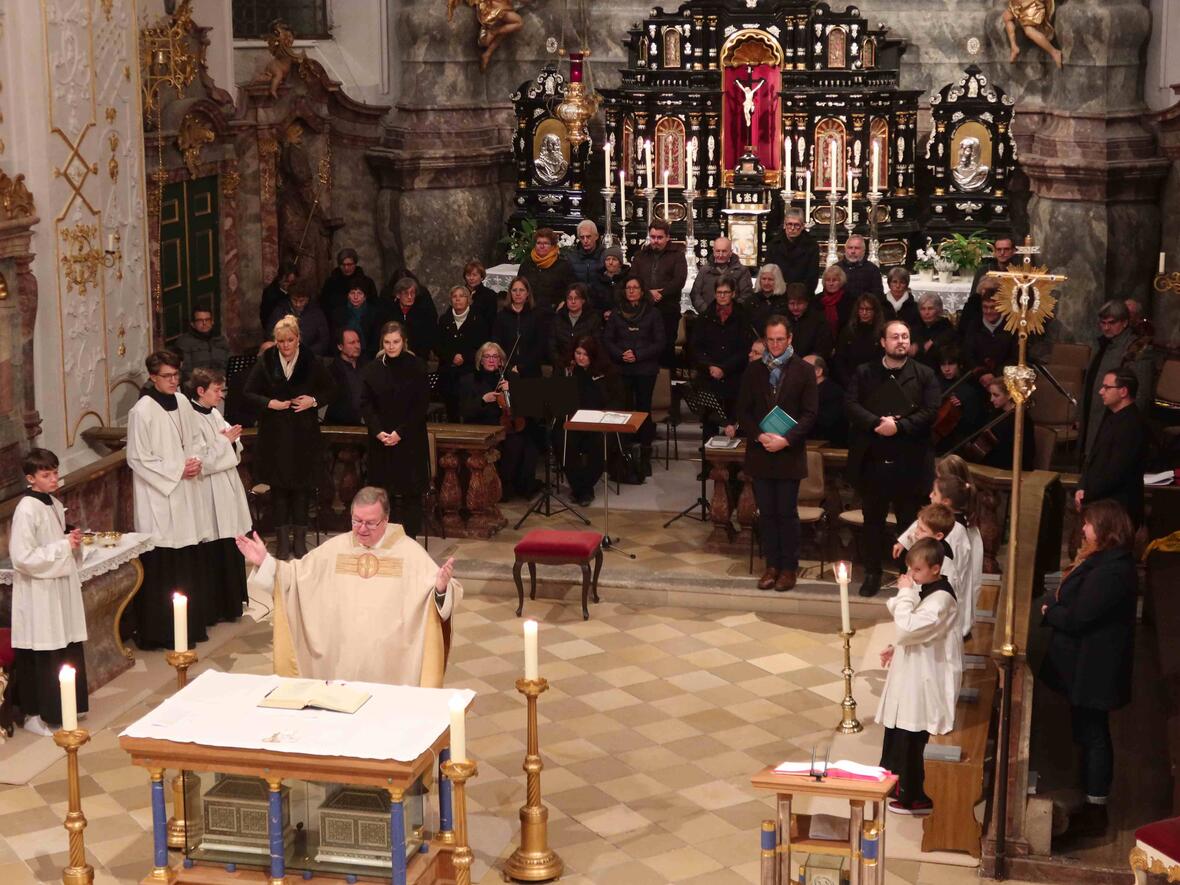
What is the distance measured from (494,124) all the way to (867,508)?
874 cm

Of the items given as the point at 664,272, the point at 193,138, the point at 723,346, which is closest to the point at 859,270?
the point at 664,272

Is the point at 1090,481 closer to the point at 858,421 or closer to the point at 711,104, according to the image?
the point at 858,421

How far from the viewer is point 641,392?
14547mm

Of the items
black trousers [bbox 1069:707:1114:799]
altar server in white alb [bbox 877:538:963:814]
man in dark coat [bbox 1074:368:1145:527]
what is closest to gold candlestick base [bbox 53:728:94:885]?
altar server in white alb [bbox 877:538:963:814]

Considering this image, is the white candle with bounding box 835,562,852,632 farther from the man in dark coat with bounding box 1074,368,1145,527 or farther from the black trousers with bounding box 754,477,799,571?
the black trousers with bounding box 754,477,799,571

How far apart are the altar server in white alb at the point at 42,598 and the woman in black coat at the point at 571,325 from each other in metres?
4.68

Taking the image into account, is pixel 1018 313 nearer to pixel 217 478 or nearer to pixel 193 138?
pixel 217 478

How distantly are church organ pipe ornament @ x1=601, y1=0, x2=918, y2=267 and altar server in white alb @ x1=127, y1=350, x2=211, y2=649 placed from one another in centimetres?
775

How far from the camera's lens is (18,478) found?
11484mm

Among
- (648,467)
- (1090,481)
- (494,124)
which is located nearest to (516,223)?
(494,124)

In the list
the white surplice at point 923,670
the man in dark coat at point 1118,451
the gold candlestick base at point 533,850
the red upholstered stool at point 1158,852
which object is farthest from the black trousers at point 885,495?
the red upholstered stool at point 1158,852

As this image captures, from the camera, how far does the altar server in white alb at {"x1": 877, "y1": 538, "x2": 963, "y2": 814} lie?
8766 mm

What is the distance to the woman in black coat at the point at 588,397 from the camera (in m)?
13.8

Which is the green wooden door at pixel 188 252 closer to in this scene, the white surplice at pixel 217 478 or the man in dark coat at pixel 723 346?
the white surplice at pixel 217 478
